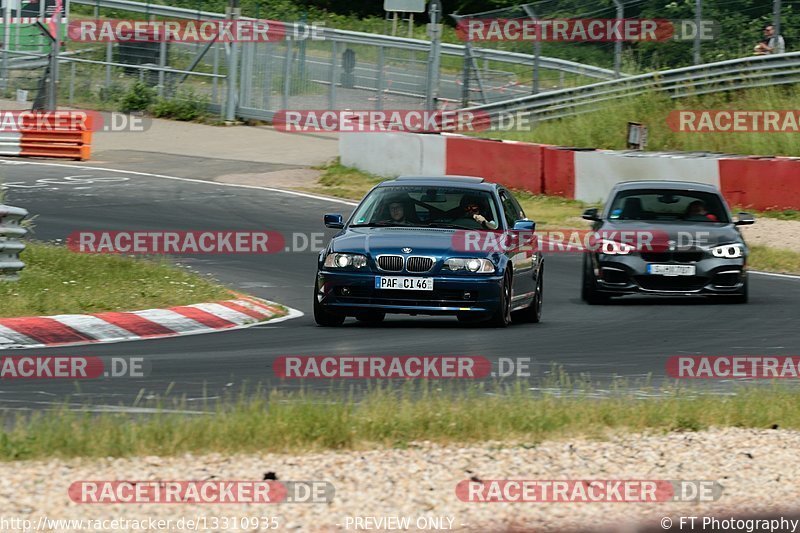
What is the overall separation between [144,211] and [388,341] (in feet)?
39.2

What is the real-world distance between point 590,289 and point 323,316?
378cm

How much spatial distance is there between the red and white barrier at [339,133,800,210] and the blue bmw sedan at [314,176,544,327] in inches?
397

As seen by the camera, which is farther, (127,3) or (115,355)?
(127,3)

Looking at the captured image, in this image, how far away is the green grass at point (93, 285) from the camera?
1295 centimetres

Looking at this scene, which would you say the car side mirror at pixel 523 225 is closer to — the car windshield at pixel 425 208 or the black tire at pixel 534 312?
the car windshield at pixel 425 208

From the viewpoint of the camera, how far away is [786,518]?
6.41 m

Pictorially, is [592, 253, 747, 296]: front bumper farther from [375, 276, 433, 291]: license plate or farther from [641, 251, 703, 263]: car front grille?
[375, 276, 433, 291]: license plate

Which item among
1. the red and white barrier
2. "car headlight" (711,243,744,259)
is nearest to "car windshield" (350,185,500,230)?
"car headlight" (711,243,744,259)

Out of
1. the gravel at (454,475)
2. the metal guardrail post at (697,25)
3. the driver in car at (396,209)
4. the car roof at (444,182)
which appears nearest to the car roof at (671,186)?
the car roof at (444,182)

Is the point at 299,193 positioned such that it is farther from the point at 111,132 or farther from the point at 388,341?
the point at 388,341

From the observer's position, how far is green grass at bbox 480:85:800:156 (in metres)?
28.7

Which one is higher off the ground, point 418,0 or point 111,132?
point 418,0

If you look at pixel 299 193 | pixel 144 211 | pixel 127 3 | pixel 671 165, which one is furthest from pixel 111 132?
pixel 671 165

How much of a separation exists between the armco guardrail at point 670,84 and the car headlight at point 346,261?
1757 centimetres
